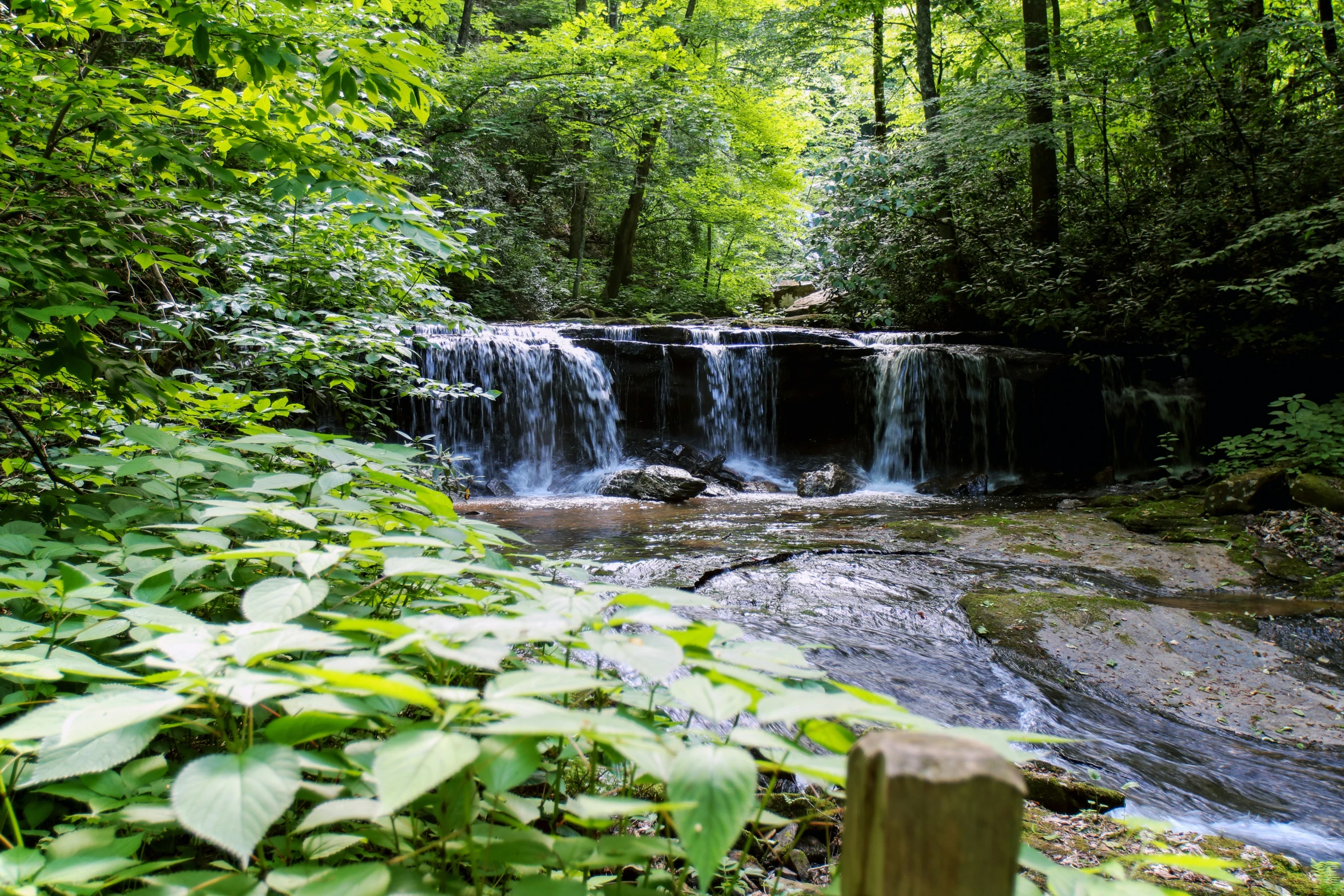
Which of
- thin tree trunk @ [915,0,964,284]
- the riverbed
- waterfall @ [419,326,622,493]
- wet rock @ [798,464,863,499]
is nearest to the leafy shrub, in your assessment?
the riverbed

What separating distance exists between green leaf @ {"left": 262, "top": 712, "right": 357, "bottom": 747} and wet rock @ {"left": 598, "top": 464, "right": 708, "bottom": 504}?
8.30 metres

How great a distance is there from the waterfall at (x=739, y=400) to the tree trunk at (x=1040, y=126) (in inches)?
202

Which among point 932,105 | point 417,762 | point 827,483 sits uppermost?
point 932,105

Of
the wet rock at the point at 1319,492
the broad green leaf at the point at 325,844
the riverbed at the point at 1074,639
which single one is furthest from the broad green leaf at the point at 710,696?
the wet rock at the point at 1319,492

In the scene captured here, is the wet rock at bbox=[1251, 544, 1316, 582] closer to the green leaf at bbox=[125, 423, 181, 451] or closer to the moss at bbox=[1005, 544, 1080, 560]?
the moss at bbox=[1005, 544, 1080, 560]

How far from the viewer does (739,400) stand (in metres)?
12.1

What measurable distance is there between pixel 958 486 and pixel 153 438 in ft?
34.1

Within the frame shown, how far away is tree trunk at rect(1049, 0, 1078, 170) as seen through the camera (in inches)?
410

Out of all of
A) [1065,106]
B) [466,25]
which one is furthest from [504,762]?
[466,25]

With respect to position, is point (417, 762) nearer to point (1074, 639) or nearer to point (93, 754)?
point (93, 754)

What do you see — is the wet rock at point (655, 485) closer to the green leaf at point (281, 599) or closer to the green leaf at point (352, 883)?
the green leaf at point (281, 599)

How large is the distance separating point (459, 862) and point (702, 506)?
791 centimetres

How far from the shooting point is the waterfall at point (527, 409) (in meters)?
10.7

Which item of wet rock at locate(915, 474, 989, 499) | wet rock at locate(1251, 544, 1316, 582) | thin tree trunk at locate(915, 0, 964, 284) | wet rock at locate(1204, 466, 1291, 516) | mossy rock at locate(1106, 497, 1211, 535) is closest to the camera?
wet rock at locate(1251, 544, 1316, 582)
